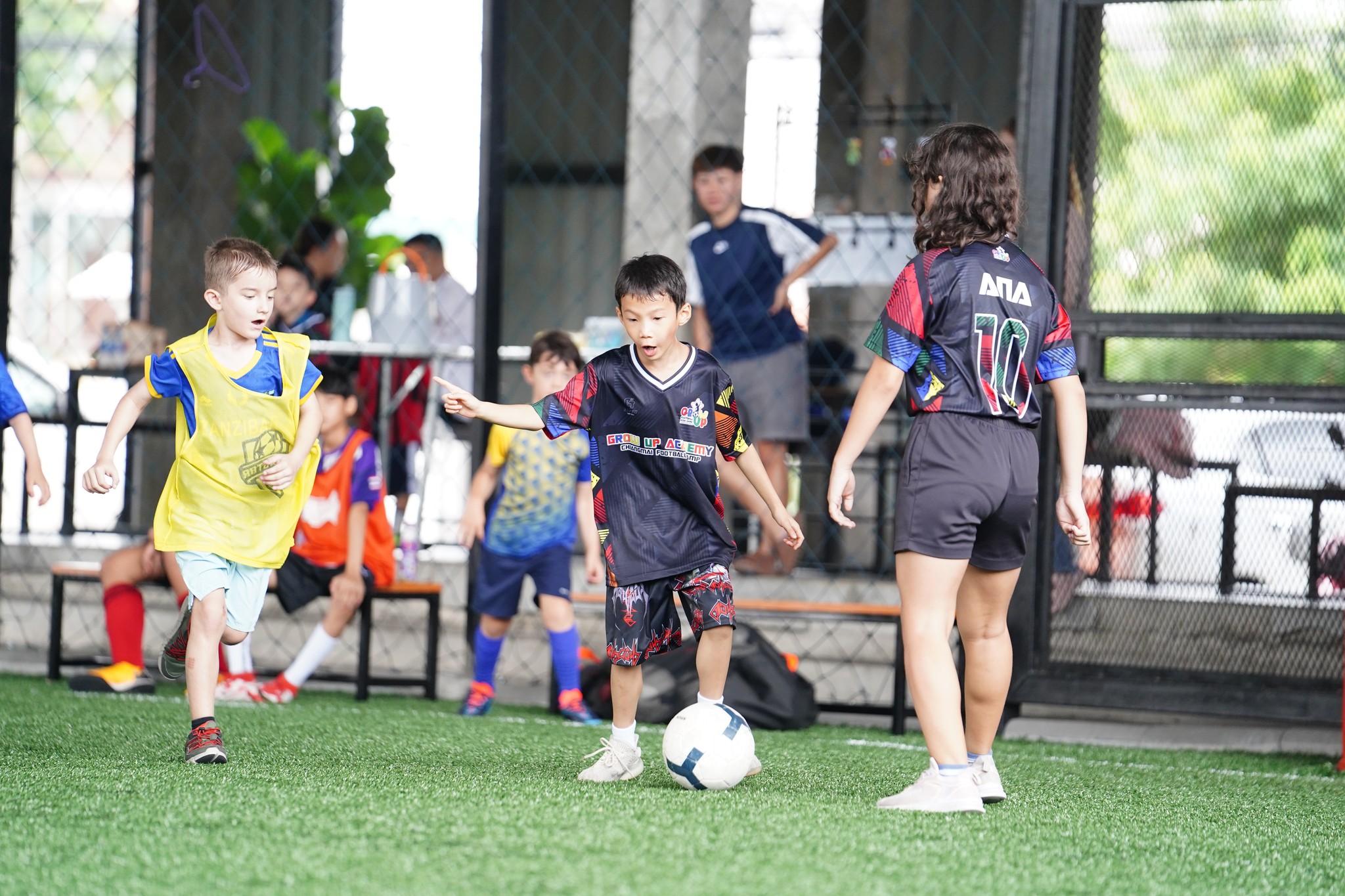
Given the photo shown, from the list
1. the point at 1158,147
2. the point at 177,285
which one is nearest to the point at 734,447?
the point at 1158,147

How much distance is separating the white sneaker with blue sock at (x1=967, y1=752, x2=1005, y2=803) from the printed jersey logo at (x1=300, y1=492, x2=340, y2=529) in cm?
288

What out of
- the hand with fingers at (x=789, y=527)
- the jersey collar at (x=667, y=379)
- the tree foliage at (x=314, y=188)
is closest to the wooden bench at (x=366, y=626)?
the jersey collar at (x=667, y=379)

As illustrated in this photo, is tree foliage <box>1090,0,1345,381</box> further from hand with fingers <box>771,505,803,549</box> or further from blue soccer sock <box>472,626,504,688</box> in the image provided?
blue soccer sock <box>472,626,504,688</box>

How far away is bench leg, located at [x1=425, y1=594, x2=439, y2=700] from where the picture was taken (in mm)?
5184

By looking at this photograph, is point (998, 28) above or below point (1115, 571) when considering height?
above

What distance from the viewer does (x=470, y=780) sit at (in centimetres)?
297

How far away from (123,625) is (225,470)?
182 centimetres

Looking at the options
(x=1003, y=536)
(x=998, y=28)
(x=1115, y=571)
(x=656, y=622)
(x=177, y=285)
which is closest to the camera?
(x=1003, y=536)

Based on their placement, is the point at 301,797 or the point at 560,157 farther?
the point at 560,157

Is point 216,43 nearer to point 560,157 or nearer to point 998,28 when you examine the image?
point 560,157

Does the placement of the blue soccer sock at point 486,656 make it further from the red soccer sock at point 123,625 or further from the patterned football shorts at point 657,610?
the patterned football shorts at point 657,610

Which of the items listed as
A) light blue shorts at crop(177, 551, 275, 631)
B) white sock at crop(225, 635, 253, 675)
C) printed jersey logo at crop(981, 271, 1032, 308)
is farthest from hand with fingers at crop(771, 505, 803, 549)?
white sock at crop(225, 635, 253, 675)

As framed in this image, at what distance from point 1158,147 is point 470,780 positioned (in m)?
3.09

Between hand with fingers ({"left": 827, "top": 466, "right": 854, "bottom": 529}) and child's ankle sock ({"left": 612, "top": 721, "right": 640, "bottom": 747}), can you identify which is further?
child's ankle sock ({"left": 612, "top": 721, "right": 640, "bottom": 747})
